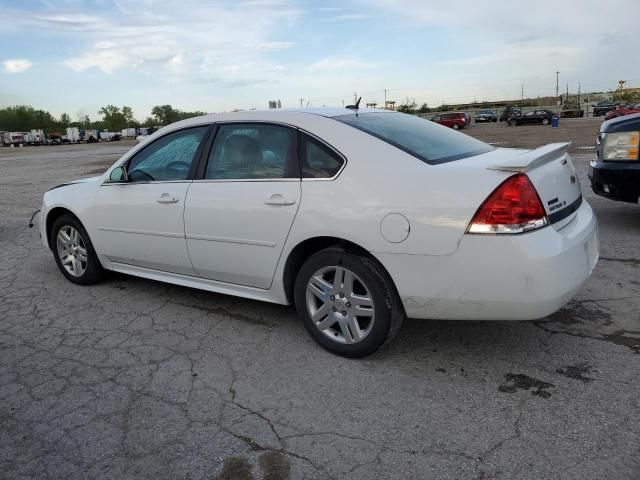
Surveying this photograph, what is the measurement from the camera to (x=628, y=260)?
495cm

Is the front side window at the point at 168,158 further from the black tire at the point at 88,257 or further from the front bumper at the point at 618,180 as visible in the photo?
the front bumper at the point at 618,180

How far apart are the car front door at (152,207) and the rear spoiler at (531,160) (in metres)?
2.19

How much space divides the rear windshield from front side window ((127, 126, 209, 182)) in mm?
1203

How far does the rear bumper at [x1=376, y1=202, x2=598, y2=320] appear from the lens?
106 inches

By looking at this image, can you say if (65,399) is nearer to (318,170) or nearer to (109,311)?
(109,311)

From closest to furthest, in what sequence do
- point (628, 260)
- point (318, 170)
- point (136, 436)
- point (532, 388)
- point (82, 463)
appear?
point (82, 463), point (136, 436), point (532, 388), point (318, 170), point (628, 260)

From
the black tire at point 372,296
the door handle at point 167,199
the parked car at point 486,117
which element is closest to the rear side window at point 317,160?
the black tire at point 372,296

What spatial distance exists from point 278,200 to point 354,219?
0.58 m

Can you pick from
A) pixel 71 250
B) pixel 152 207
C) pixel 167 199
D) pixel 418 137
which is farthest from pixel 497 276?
pixel 71 250

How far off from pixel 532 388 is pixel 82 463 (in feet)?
7.51

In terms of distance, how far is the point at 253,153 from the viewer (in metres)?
3.68

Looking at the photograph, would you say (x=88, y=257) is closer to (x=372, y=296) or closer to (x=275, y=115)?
(x=275, y=115)

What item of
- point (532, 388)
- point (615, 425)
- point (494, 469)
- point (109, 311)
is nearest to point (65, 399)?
point (109, 311)

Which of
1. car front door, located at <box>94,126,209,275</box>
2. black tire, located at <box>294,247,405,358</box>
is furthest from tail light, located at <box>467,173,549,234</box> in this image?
car front door, located at <box>94,126,209,275</box>
